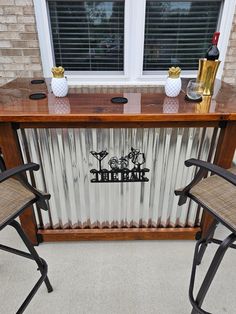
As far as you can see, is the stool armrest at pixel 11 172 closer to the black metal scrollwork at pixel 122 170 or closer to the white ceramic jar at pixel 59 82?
the black metal scrollwork at pixel 122 170

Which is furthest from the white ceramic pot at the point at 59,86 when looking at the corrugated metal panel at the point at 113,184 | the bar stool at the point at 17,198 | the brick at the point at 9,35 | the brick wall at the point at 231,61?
the brick wall at the point at 231,61

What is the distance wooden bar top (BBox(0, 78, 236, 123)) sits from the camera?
46.4 inches

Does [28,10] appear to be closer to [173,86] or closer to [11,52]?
[11,52]

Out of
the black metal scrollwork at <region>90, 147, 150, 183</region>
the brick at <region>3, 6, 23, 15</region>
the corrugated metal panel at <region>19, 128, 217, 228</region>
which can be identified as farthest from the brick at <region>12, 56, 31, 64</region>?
the black metal scrollwork at <region>90, 147, 150, 183</region>

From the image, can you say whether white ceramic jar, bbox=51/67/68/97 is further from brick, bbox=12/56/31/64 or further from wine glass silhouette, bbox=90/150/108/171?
brick, bbox=12/56/31/64

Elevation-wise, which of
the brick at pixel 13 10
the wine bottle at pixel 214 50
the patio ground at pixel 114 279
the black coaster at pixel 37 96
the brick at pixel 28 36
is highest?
the brick at pixel 13 10

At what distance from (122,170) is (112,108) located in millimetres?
405

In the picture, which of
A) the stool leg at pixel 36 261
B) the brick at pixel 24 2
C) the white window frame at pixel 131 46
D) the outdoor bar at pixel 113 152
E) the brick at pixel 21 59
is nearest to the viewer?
the stool leg at pixel 36 261

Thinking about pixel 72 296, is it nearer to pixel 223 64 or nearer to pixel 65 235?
pixel 65 235

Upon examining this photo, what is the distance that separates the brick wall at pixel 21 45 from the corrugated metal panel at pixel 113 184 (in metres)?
1.29

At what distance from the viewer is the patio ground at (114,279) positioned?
133cm

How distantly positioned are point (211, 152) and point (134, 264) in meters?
0.91

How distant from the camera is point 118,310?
4.32 feet

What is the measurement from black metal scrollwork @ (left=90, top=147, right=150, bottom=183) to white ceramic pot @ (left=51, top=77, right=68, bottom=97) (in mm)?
414
